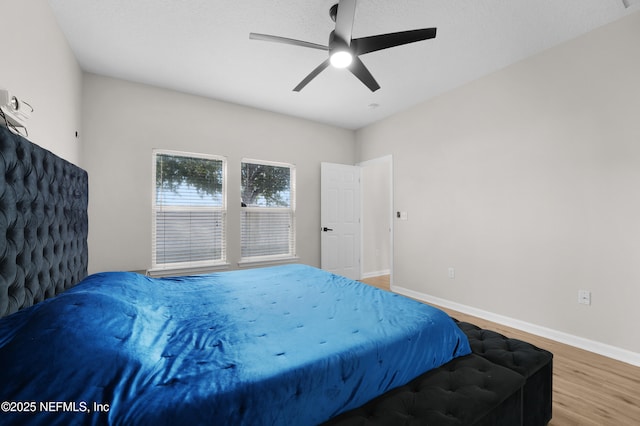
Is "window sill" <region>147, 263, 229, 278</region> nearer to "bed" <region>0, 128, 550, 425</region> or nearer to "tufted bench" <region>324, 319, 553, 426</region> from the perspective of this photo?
"bed" <region>0, 128, 550, 425</region>

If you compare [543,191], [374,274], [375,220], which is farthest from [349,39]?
[374,274]

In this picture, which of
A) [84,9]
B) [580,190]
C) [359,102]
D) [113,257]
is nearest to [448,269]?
[580,190]

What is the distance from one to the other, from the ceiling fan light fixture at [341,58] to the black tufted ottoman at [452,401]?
207 cm

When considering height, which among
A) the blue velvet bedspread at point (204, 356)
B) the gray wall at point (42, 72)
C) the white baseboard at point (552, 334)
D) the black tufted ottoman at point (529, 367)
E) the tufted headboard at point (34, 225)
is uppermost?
the gray wall at point (42, 72)

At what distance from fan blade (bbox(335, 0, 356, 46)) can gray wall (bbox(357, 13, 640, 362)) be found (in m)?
2.28

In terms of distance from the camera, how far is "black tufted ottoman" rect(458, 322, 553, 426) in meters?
1.39

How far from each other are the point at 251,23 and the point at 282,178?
239 cm

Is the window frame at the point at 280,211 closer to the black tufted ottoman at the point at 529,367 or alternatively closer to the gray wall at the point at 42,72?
the gray wall at the point at 42,72

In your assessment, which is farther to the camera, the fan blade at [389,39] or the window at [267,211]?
the window at [267,211]

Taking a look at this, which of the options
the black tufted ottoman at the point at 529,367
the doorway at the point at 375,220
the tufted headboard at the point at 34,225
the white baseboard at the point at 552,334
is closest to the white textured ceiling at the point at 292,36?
the tufted headboard at the point at 34,225

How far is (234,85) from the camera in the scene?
353 cm

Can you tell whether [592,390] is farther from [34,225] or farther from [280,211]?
[280,211]

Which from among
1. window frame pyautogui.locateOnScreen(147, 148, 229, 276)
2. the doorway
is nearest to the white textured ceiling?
window frame pyautogui.locateOnScreen(147, 148, 229, 276)

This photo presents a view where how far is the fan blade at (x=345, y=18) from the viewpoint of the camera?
1.75 metres
